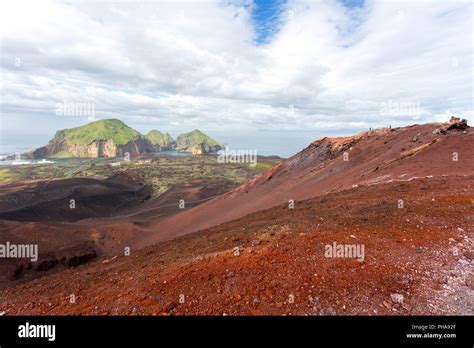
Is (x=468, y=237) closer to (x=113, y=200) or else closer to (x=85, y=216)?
(x=85, y=216)

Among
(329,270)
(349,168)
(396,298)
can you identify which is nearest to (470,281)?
(396,298)

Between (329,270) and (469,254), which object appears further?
(469,254)

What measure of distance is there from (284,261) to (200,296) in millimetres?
2727

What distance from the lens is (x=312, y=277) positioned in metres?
7.34

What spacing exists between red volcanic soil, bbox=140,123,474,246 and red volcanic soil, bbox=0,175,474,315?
8.42 metres

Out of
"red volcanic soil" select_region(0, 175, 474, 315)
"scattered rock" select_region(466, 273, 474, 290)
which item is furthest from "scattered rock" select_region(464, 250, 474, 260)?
"scattered rock" select_region(466, 273, 474, 290)

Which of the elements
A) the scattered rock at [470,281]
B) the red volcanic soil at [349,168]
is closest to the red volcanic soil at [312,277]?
the scattered rock at [470,281]

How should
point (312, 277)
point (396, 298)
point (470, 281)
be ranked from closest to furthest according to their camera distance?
1. point (396, 298)
2. point (470, 281)
3. point (312, 277)

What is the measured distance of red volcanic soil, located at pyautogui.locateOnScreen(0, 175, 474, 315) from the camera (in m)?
6.43

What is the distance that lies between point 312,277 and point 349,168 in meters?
24.2

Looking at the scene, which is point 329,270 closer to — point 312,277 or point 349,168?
point 312,277

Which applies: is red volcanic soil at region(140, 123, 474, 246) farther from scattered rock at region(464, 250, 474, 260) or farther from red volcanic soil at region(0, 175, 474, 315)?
scattered rock at region(464, 250, 474, 260)
